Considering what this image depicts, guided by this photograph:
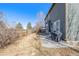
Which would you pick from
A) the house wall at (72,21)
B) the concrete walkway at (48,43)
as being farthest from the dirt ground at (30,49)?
the house wall at (72,21)

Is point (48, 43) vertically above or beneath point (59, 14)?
beneath

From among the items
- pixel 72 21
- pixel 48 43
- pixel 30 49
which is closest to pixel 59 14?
pixel 72 21

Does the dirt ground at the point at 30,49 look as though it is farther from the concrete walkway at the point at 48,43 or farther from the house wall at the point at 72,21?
the house wall at the point at 72,21

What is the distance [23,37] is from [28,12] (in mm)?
443

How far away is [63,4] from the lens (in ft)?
9.31

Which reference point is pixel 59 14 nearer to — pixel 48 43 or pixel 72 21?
pixel 72 21

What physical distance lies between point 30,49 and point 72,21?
0.87 metres

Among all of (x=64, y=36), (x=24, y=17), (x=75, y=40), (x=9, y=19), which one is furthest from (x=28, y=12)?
(x=75, y=40)

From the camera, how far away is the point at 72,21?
2.83 m

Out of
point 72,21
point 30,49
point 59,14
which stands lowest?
point 30,49

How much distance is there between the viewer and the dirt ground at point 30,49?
9.31ft

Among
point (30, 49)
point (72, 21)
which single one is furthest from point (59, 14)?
point (30, 49)

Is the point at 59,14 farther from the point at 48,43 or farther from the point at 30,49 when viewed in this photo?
the point at 30,49

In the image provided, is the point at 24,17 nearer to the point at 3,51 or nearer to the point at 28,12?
the point at 28,12
